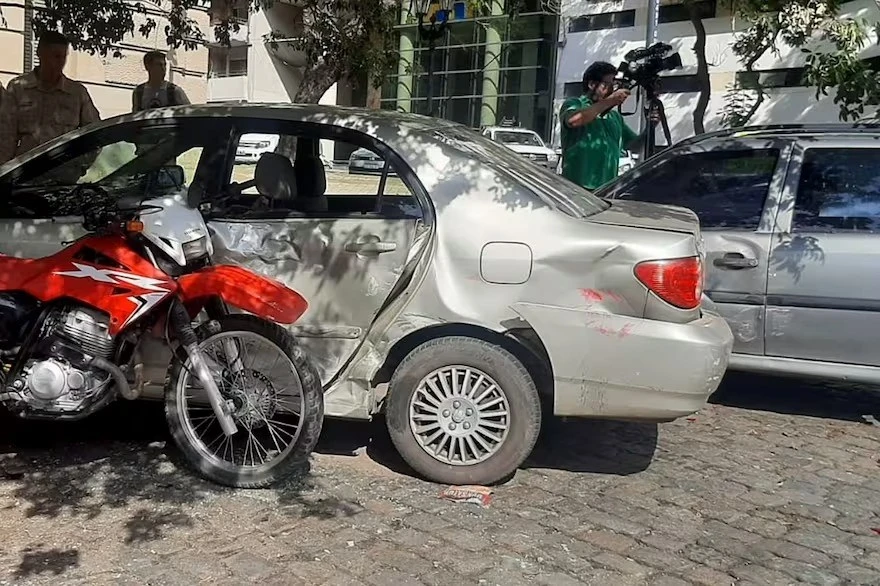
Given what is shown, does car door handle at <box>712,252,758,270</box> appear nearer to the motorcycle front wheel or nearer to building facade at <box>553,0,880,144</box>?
the motorcycle front wheel

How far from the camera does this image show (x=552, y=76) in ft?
116

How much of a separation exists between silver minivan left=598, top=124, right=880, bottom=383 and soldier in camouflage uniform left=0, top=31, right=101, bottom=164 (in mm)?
4687

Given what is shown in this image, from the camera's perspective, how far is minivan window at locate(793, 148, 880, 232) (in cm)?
529

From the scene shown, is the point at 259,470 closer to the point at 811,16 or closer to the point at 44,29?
the point at 44,29

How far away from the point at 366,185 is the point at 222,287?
3.06ft

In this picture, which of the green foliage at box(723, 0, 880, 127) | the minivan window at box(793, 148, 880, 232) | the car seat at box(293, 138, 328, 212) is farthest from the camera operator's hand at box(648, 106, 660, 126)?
the car seat at box(293, 138, 328, 212)

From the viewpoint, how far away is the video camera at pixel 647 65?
8.08 meters

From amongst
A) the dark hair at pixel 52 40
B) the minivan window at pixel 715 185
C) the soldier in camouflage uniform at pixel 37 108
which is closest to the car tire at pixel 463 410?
the minivan window at pixel 715 185

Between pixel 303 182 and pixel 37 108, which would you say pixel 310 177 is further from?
pixel 37 108

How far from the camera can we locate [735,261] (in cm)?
538

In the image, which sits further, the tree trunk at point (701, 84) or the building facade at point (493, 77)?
the building facade at point (493, 77)

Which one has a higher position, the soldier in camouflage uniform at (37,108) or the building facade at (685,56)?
the building facade at (685,56)

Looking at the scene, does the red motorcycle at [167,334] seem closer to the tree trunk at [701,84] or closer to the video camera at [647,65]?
the video camera at [647,65]

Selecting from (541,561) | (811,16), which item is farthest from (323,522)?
(811,16)
